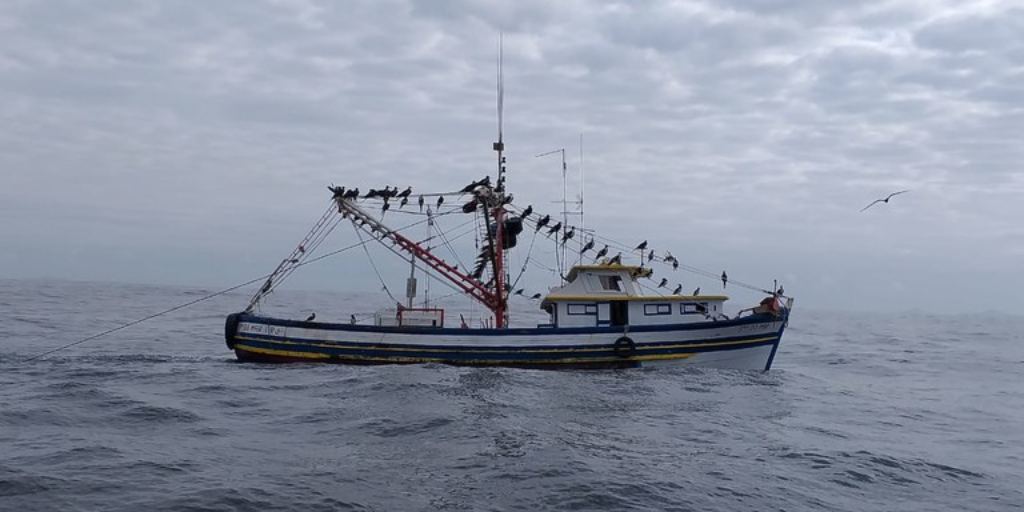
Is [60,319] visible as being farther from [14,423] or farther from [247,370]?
[14,423]

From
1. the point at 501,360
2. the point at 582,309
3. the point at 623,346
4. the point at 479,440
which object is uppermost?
the point at 582,309

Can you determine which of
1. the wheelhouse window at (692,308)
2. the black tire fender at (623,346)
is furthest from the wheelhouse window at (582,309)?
the wheelhouse window at (692,308)

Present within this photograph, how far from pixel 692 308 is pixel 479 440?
55.6 feet

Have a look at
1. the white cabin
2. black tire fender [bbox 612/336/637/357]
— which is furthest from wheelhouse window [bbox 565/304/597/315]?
black tire fender [bbox 612/336/637/357]

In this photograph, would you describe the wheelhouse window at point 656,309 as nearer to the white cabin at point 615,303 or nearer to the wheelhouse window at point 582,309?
the white cabin at point 615,303

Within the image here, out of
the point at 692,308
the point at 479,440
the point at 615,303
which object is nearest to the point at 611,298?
the point at 615,303

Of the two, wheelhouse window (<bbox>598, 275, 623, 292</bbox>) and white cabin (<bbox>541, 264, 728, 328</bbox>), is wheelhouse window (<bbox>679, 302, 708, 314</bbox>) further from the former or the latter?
wheelhouse window (<bbox>598, 275, 623, 292</bbox>)

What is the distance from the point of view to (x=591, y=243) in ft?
109

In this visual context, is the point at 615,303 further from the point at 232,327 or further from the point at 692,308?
the point at 232,327

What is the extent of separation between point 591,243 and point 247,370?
14829 mm

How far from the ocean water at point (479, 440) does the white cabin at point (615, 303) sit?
8.10 ft

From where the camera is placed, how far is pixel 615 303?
105ft

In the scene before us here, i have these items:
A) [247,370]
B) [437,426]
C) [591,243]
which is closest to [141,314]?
[247,370]

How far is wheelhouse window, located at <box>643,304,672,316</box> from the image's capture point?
3228cm
